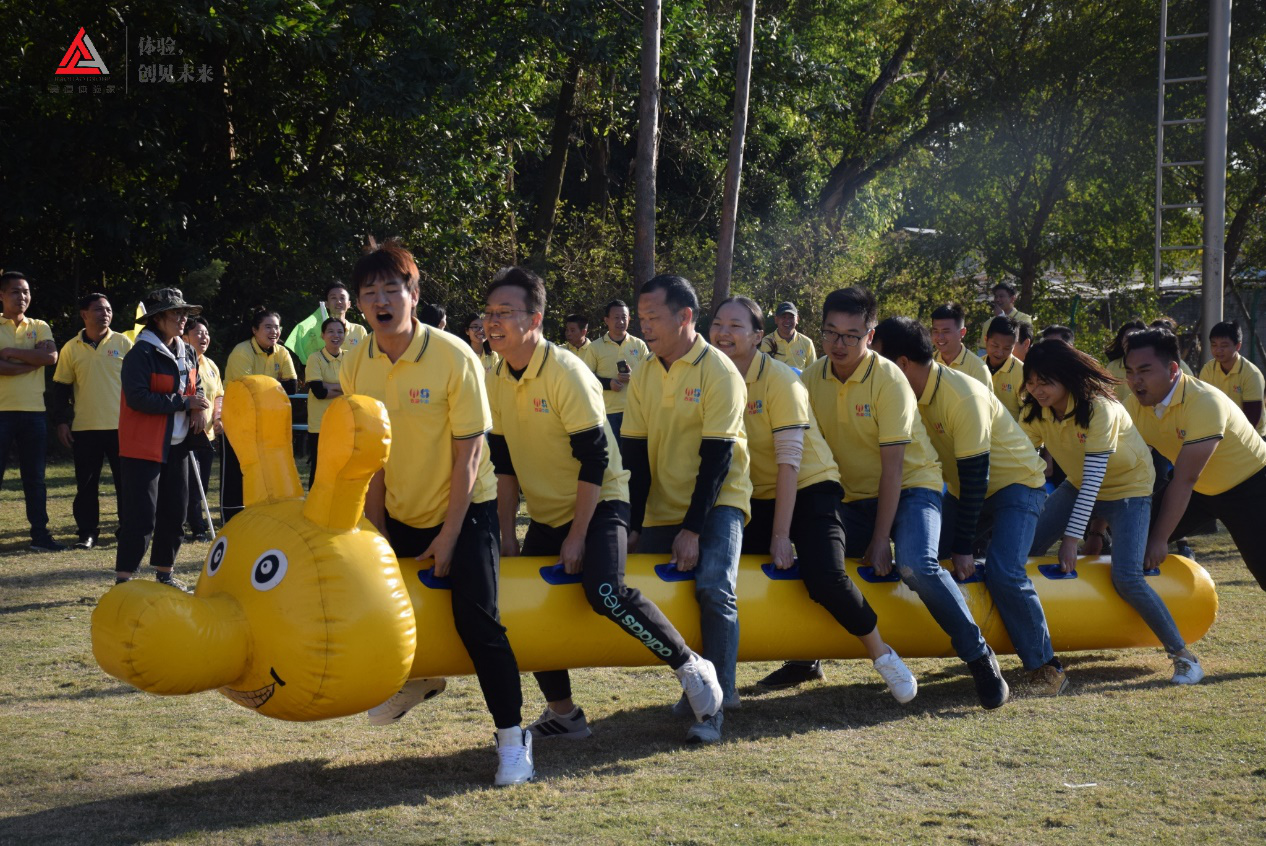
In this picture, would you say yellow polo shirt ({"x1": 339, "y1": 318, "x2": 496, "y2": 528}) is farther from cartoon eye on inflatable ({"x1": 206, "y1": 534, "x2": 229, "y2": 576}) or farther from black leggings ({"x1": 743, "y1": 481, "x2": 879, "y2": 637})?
black leggings ({"x1": 743, "y1": 481, "x2": 879, "y2": 637})

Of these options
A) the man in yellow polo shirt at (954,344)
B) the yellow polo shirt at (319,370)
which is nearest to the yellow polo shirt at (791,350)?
the yellow polo shirt at (319,370)

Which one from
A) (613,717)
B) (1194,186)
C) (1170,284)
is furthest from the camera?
(1170,284)

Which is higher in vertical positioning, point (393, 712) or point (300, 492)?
point (300, 492)

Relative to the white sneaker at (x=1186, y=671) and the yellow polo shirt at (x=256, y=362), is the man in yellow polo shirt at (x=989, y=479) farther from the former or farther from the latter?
the yellow polo shirt at (x=256, y=362)

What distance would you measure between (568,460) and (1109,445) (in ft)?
9.34

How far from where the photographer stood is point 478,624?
4.70m

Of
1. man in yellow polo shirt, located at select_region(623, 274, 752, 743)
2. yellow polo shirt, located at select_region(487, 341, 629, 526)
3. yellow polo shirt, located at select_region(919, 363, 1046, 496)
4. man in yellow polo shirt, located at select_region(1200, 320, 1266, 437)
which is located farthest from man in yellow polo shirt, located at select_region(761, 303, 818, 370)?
yellow polo shirt, located at select_region(487, 341, 629, 526)

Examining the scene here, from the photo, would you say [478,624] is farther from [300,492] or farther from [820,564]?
[820,564]

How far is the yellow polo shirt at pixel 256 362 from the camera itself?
11.6m

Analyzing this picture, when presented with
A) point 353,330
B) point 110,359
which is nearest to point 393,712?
point 110,359

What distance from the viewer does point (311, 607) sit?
13.7 ft

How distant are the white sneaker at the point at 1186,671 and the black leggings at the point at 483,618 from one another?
3573mm

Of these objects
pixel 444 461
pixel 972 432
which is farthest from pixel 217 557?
pixel 972 432

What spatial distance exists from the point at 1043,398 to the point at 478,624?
3.30 m
